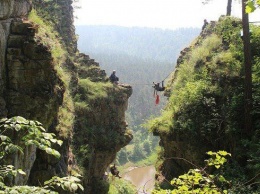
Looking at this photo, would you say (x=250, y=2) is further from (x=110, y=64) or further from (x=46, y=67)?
(x=110, y=64)

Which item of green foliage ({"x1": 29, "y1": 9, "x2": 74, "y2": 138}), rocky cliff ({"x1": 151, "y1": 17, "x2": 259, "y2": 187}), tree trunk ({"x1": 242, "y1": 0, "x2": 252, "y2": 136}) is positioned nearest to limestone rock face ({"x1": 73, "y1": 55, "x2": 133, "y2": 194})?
rocky cliff ({"x1": 151, "y1": 17, "x2": 259, "y2": 187})

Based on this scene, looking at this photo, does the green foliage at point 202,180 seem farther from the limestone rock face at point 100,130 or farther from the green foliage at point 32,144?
the limestone rock face at point 100,130

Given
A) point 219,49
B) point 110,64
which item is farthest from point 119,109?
point 110,64

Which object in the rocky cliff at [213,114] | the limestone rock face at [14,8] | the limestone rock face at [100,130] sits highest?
the limestone rock face at [14,8]

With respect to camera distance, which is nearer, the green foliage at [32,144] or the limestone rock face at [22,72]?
→ the green foliage at [32,144]

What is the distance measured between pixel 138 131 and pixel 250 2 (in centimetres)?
8423

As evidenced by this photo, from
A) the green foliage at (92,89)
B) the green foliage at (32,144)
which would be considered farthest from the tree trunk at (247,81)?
the green foliage at (92,89)

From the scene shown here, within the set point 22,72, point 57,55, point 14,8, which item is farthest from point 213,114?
point 14,8

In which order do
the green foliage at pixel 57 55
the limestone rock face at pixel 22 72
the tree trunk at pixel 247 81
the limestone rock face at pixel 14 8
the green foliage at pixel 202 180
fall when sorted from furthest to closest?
the tree trunk at pixel 247 81
the green foliage at pixel 57 55
the limestone rock face at pixel 22 72
the limestone rock face at pixel 14 8
the green foliage at pixel 202 180

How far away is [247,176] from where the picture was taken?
411 inches

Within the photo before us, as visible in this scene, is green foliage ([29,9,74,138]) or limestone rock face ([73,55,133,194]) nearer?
green foliage ([29,9,74,138])

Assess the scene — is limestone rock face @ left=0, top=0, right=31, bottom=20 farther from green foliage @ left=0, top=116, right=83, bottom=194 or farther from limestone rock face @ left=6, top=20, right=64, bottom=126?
green foliage @ left=0, top=116, right=83, bottom=194

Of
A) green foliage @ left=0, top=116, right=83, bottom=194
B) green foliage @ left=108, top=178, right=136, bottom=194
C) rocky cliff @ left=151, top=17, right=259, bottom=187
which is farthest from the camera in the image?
green foliage @ left=108, top=178, right=136, bottom=194

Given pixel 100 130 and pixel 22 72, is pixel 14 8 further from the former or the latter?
pixel 100 130
